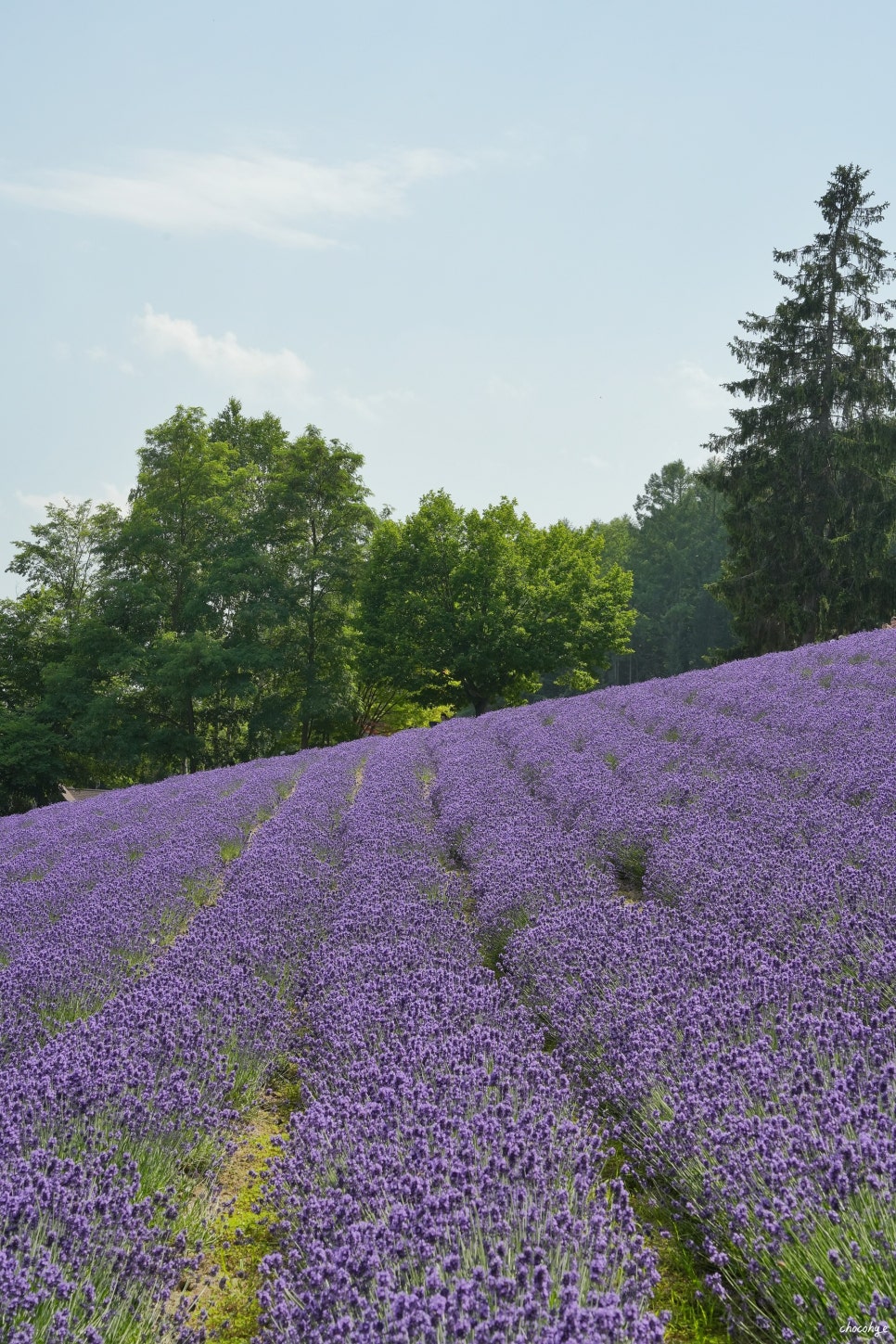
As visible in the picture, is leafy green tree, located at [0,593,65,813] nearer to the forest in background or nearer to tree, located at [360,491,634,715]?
the forest in background

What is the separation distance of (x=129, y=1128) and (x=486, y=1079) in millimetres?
1123

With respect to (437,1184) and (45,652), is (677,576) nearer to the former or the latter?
(45,652)

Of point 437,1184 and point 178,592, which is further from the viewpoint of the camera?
point 178,592

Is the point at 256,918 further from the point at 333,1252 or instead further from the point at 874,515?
the point at 874,515

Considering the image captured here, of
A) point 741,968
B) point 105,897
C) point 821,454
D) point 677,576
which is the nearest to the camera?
point 741,968

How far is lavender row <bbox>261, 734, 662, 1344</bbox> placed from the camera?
1938mm

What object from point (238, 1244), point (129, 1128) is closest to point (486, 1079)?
point (238, 1244)

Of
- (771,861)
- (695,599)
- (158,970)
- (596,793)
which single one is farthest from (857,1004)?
(695,599)

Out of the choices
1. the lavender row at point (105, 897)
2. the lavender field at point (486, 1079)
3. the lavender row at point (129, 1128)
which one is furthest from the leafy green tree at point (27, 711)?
the lavender row at point (129, 1128)

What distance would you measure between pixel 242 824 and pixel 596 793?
12.7 ft

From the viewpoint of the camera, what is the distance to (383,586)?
2834 cm

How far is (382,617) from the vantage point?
27172mm

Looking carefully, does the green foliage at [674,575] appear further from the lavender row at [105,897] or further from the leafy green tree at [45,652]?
the lavender row at [105,897]

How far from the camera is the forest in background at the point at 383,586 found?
984 inches
